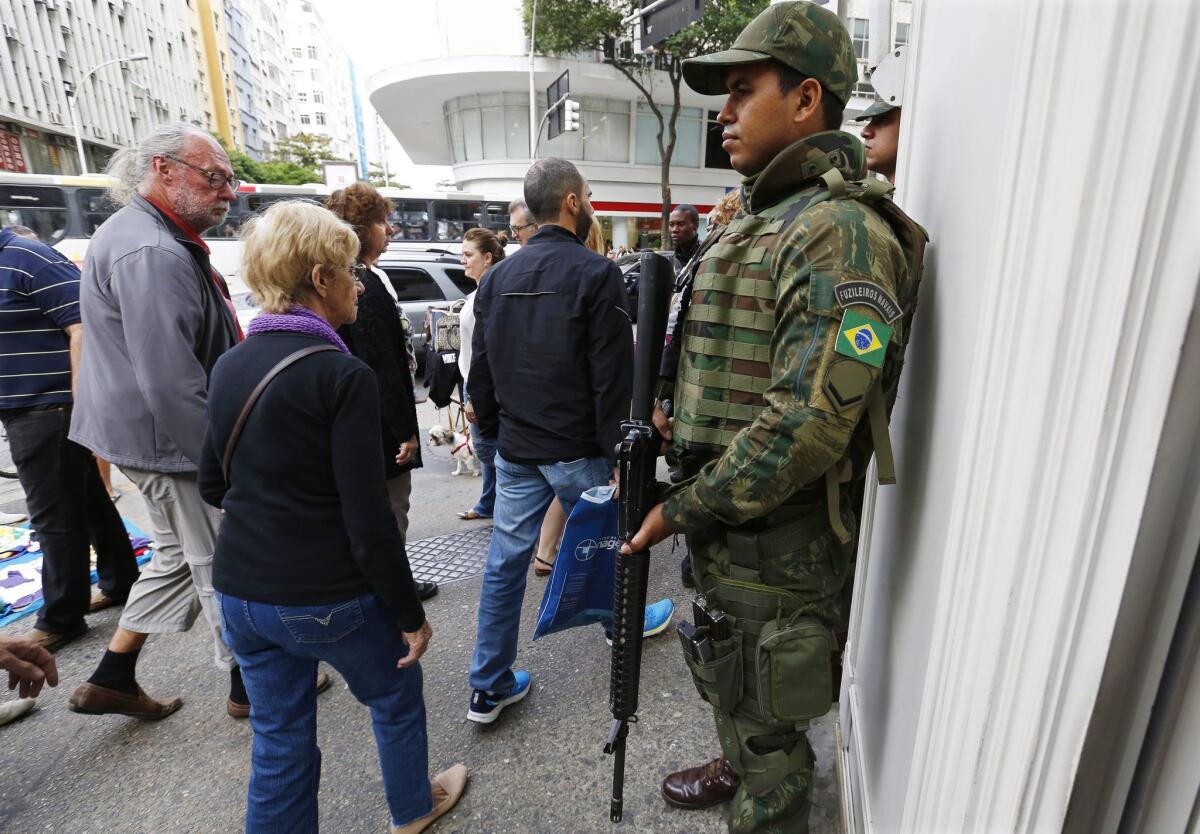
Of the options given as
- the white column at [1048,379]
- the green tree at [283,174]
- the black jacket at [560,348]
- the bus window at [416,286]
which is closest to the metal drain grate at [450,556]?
the black jacket at [560,348]

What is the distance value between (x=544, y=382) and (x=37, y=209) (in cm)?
1418

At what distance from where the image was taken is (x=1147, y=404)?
648 mm

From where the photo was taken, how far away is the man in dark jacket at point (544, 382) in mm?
2184

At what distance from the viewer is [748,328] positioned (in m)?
1.35

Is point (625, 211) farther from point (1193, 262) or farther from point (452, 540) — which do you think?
point (1193, 262)

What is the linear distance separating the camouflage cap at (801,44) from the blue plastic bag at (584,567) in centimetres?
123

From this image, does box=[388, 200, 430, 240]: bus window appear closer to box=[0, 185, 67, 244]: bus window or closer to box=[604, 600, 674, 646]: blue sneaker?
box=[0, 185, 67, 244]: bus window

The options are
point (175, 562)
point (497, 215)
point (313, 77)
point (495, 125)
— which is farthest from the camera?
point (313, 77)

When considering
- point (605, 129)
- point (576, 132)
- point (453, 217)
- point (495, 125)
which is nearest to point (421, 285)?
point (453, 217)

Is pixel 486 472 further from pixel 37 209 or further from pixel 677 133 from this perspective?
pixel 677 133

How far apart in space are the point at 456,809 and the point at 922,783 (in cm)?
145

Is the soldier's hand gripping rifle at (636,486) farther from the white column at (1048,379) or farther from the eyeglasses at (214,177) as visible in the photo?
the eyeglasses at (214,177)

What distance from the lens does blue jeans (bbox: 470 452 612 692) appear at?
7.41 ft

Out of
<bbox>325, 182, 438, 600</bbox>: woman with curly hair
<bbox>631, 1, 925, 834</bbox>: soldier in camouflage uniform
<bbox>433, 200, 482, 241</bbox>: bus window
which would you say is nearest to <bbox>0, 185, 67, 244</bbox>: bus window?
<bbox>433, 200, 482, 241</bbox>: bus window
